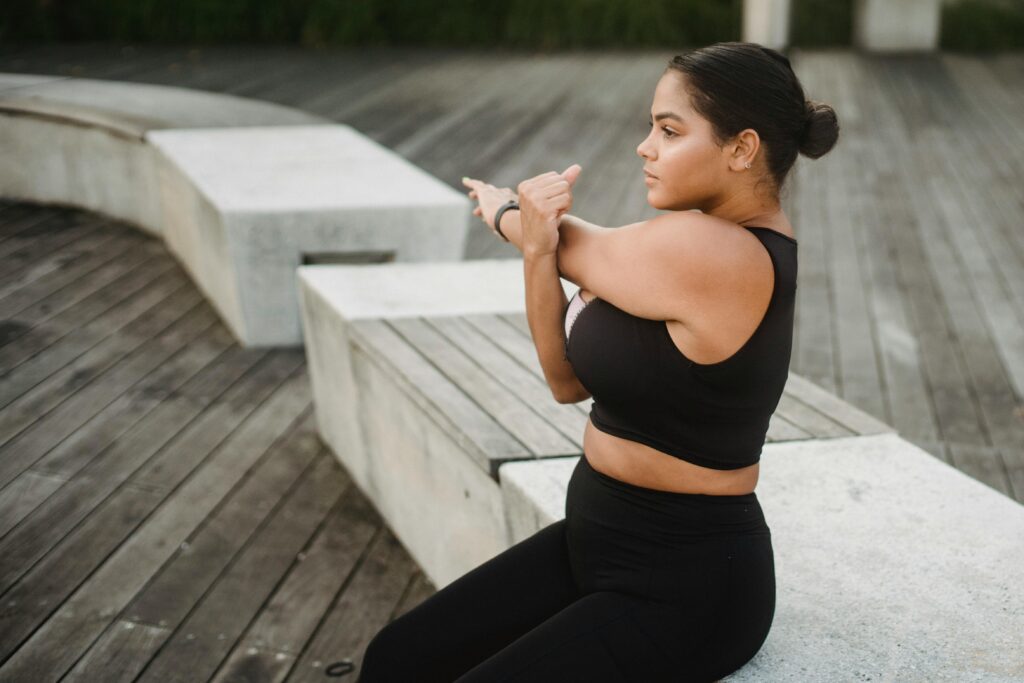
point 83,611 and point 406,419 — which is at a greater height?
point 406,419

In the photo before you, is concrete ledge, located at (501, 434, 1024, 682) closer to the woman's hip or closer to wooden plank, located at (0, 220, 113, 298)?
the woman's hip

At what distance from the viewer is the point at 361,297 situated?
3.31m

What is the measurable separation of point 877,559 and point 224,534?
1.76 meters

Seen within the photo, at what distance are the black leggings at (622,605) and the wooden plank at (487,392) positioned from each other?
27.4 inches

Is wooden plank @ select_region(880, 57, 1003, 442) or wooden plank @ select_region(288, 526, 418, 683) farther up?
wooden plank @ select_region(288, 526, 418, 683)

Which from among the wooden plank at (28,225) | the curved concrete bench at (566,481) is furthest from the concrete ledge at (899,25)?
the curved concrete bench at (566,481)

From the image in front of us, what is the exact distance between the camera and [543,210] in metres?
1.62

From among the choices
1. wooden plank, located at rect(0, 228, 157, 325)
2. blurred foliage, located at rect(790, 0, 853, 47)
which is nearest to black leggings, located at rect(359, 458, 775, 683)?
wooden plank, located at rect(0, 228, 157, 325)

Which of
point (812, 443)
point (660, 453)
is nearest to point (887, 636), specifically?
point (660, 453)

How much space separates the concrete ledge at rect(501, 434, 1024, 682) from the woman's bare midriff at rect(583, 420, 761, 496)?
0.93ft

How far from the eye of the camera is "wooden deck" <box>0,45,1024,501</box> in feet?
12.7

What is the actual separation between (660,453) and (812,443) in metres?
0.99

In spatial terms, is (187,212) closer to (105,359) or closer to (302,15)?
(105,359)

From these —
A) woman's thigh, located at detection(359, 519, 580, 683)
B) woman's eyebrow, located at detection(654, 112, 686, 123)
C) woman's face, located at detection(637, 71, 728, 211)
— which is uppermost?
woman's eyebrow, located at detection(654, 112, 686, 123)
